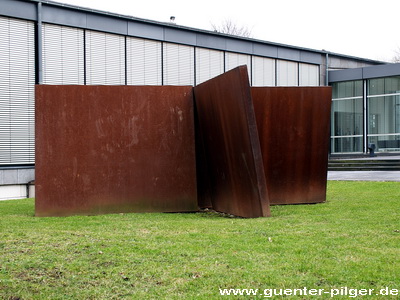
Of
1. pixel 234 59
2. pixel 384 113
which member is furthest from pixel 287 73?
pixel 384 113

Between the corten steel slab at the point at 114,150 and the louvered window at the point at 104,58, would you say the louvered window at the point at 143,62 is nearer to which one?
the louvered window at the point at 104,58

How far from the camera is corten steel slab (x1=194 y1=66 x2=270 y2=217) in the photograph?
8.75m

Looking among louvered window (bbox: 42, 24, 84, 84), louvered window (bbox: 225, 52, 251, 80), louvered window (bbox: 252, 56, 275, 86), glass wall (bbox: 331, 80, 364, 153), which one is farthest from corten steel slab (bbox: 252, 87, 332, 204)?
glass wall (bbox: 331, 80, 364, 153)

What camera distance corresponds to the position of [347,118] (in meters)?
34.8

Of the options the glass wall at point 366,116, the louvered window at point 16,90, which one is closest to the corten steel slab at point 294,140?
the louvered window at point 16,90

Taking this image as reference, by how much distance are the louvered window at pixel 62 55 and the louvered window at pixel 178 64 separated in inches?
172

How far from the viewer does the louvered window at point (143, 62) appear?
2350 cm

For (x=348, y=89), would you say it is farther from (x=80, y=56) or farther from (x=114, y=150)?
(x=114, y=150)

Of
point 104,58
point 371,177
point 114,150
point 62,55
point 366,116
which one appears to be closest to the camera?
point 114,150

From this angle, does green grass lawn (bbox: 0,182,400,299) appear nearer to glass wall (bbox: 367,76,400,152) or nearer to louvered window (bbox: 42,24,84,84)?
louvered window (bbox: 42,24,84,84)

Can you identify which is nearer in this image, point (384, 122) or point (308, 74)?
point (308, 74)

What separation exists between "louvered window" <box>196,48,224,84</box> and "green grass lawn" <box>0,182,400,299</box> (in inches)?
712

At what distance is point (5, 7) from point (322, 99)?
13130 mm

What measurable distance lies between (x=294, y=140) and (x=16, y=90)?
12.4 meters
